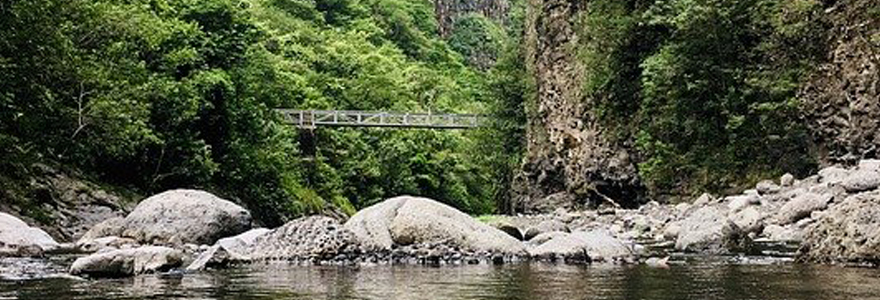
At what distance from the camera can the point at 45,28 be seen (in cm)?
1639

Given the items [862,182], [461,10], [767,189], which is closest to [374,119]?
[767,189]

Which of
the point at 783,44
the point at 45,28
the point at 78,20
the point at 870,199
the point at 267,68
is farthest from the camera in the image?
the point at 267,68

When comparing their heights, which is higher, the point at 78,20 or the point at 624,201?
the point at 78,20

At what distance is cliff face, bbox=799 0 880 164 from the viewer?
2036 centimetres

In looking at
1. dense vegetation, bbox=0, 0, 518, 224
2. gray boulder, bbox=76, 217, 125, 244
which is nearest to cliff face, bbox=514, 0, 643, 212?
dense vegetation, bbox=0, 0, 518, 224

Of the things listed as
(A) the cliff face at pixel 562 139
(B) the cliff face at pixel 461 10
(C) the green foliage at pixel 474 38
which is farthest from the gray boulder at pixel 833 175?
(B) the cliff face at pixel 461 10

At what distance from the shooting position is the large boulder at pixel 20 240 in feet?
37.6

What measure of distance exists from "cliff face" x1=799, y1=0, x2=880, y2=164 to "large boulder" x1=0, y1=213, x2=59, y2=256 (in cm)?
1589

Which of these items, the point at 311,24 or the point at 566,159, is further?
the point at 311,24

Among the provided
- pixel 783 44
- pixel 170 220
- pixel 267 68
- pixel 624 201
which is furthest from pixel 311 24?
pixel 170 220

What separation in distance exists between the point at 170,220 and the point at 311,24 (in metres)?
66.4

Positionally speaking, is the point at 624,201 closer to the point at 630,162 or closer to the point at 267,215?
the point at 630,162

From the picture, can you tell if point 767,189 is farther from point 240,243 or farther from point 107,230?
point 107,230

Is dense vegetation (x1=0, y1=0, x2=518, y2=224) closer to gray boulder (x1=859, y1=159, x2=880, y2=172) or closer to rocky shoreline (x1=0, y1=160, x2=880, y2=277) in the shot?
rocky shoreline (x1=0, y1=160, x2=880, y2=277)
